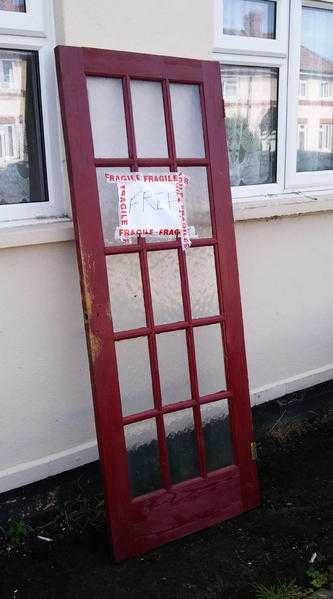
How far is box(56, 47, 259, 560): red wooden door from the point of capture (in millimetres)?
2330

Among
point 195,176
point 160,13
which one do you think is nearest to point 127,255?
point 195,176

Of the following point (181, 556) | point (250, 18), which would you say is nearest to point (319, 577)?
point (181, 556)

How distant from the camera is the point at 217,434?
8.96 ft

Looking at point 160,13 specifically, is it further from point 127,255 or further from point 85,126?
point 127,255

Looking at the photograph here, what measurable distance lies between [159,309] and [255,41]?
5.52ft

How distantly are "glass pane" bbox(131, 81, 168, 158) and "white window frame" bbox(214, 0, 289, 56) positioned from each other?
25.1 inches

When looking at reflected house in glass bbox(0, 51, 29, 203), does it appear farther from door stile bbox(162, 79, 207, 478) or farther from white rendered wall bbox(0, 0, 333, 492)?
door stile bbox(162, 79, 207, 478)

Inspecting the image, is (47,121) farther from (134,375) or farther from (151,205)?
(134,375)

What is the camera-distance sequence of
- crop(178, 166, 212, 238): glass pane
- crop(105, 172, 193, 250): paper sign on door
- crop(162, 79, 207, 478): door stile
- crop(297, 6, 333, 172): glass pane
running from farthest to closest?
1. crop(297, 6, 333, 172): glass pane
2. crop(178, 166, 212, 238): glass pane
3. crop(162, 79, 207, 478): door stile
4. crop(105, 172, 193, 250): paper sign on door

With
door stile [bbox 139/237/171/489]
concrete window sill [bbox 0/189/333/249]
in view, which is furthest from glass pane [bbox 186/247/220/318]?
concrete window sill [bbox 0/189/333/249]

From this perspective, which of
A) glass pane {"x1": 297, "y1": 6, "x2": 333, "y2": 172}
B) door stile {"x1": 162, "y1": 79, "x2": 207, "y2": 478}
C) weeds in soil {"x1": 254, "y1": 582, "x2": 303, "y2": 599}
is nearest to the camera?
weeds in soil {"x1": 254, "y1": 582, "x2": 303, "y2": 599}

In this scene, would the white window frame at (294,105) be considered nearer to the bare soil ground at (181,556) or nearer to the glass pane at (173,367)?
the glass pane at (173,367)

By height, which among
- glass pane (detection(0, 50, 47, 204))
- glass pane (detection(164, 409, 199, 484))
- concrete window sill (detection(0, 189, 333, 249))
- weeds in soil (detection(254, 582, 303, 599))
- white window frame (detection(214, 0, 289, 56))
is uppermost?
white window frame (detection(214, 0, 289, 56))

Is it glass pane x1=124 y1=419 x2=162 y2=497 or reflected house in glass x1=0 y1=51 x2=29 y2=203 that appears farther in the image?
glass pane x1=124 y1=419 x2=162 y2=497
